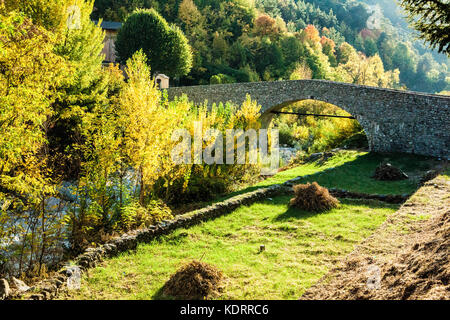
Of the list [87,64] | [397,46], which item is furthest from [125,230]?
[397,46]

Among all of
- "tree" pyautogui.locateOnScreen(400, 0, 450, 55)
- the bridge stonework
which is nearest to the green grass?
"tree" pyautogui.locateOnScreen(400, 0, 450, 55)

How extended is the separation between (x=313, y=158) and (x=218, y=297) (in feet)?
43.5

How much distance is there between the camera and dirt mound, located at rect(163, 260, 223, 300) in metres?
4.89

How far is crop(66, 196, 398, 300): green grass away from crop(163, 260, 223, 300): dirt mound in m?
0.17

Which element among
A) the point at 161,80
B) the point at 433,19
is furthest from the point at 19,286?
the point at 161,80

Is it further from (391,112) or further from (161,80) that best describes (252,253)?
(161,80)

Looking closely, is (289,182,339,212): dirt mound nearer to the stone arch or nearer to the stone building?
the stone arch

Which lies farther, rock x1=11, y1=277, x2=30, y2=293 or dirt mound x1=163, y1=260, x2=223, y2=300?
rock x1=11, y1=277, x2=30, y2=293

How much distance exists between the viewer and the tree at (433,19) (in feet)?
30.9

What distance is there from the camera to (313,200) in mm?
8836

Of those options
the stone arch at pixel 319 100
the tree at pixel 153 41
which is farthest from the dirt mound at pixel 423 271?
the tree at pixel 153 41

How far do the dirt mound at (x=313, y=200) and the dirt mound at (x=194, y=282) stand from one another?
4247 millimetres

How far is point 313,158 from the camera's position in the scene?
1714 centimetres
